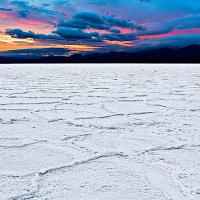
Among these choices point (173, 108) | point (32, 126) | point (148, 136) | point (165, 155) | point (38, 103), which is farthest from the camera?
point (38, 103)

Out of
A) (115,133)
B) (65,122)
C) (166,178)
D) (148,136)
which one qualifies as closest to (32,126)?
(65,122)

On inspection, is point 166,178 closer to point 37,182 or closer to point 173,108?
point 37,182

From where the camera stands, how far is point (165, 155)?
1572mm

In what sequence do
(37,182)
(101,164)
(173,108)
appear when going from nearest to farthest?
(37,182) → (101,164) → (173,108)

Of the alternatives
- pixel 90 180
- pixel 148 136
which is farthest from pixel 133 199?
pixel 148 136

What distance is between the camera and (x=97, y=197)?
112cm

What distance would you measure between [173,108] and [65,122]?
3.86ft

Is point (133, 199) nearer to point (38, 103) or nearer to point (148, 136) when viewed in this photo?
point (148, 136)

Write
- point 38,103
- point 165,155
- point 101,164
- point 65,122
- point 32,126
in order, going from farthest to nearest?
1. point 38,103
2. point 65,122
3. point 32,126
4. point 165,155
5. point 101,164

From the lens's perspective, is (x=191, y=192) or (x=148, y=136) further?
(x=148, y=136)

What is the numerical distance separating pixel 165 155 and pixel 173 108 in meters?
1.52

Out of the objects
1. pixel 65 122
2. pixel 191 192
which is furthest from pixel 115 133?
pixel 191 192

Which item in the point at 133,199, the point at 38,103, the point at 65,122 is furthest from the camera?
the point at 38,103

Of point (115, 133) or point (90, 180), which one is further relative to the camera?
point (115, 133)
